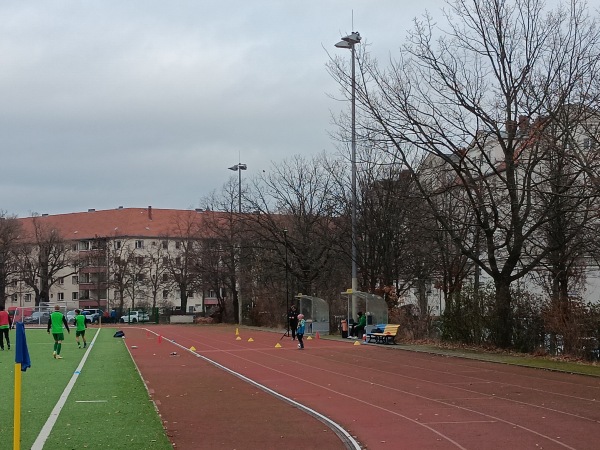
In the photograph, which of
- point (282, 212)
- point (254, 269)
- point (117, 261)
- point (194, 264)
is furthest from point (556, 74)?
point (117, 261)

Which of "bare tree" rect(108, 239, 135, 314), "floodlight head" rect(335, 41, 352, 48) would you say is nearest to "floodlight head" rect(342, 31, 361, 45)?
"floodlight head" rect(335, 41, 352, 48)

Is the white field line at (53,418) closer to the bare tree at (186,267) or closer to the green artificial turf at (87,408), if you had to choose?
the green artificial turf at (87,408)

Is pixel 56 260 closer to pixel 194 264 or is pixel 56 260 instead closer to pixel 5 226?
pixel 5 226

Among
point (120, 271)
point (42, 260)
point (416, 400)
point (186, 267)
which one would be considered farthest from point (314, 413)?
point (42, 260)

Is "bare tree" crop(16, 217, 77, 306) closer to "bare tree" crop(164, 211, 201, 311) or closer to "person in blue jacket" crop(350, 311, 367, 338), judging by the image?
"bare tree" crop(164, 211, 201, 311)

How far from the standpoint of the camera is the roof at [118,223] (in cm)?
12050

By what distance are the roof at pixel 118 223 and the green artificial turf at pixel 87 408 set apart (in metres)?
95.6

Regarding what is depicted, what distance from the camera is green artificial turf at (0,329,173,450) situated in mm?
10500

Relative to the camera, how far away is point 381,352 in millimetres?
30578

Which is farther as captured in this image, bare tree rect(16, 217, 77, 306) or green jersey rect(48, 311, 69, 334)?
bare tree rect(16, 217, 77, 306)

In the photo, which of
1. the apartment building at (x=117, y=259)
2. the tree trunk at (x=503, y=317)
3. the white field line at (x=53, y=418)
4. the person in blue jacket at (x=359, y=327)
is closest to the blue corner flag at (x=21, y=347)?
the white field line at (x=53, y=418)

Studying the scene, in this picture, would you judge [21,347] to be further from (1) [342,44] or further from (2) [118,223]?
(2) [118,223]

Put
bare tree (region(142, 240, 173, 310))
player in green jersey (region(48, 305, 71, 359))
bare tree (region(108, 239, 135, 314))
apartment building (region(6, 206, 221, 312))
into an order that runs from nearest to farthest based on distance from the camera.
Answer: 1. player in green jersey (region(48, 305, 71, 359))
2. bare tree (region(108, 239, 135, 314))
3. apartment building (region(6, 206, 221, 312))
4. bare tree (region(142, 240, 173, 310))

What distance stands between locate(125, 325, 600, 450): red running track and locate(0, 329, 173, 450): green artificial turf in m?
0.48
